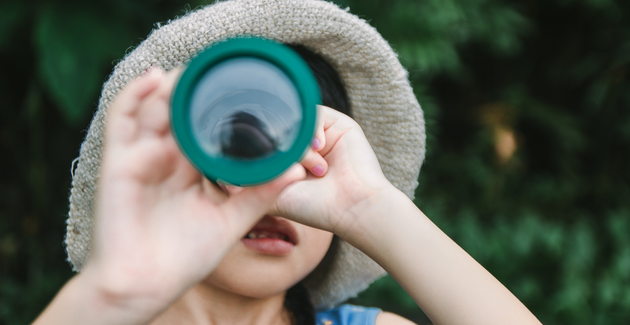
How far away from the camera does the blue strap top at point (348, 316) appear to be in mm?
1169

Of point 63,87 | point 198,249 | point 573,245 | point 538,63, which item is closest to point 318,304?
point 198,249

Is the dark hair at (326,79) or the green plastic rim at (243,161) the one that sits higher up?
the green plastic rim at (243,161)

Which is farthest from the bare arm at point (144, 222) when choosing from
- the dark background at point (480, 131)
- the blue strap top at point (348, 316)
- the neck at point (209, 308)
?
the dark background at point (480, 131)

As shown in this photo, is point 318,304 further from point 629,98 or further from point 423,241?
point 629,98

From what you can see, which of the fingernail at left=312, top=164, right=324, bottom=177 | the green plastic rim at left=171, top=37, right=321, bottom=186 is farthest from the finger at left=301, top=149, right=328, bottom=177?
the green plastic rim at left=171, top=37, right=321, bottom=186

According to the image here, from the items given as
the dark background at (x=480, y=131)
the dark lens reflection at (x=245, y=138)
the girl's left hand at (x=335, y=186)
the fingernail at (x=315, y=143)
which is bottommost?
the dark background at (x=480, y=131)

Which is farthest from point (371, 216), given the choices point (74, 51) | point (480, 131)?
point (480, 131)

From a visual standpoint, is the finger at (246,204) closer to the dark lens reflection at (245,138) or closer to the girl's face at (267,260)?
the dark lens reflection at (245,138)

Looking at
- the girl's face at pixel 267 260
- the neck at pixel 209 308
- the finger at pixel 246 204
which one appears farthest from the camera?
the neck at pixel 209 308

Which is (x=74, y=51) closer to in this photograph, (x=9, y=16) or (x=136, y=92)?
(x=9, y=16)

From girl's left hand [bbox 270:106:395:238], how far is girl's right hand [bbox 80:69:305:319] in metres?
0.19

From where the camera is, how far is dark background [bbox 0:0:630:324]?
2.09 m

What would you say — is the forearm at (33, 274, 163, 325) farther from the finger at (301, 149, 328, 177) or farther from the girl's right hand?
the finger at (301, 149, 328, 177)

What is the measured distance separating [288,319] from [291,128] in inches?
29.0
